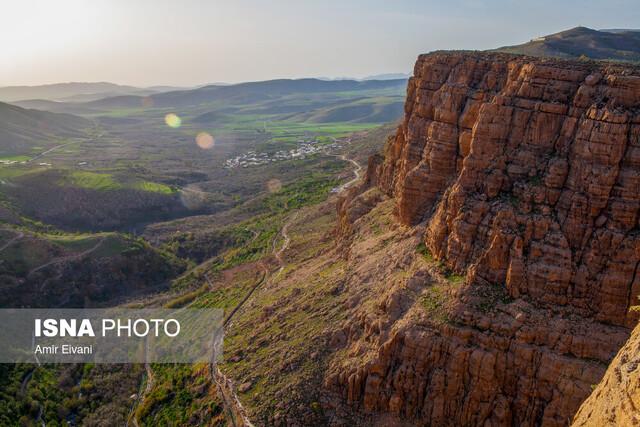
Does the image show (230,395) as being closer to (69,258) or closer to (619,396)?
(619,396)

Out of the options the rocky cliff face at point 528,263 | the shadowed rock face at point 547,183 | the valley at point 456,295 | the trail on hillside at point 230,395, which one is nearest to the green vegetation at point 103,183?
the valley at point 456,295

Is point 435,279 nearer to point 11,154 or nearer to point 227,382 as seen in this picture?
point 227,382

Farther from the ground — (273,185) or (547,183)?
(547,183)

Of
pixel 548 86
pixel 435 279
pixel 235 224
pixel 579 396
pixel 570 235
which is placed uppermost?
pixel 548 86

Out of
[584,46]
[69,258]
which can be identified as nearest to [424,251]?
[584,46]

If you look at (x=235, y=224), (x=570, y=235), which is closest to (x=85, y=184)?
(x=235, y=224)

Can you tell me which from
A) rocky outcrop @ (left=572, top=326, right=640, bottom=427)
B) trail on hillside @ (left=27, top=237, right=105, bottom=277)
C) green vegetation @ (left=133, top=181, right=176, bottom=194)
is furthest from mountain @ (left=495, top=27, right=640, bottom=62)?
green vegetation @ (left=133, top=181, right=176, bottom=194)

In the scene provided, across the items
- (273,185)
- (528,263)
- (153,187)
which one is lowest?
(273,185)
